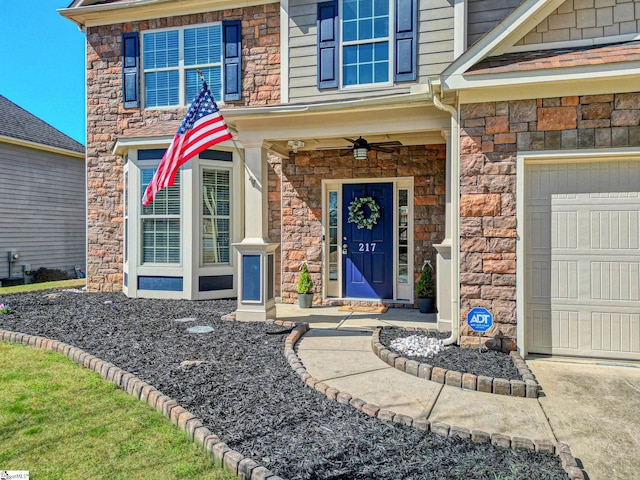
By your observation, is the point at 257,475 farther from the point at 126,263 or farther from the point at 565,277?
the point at 126,263

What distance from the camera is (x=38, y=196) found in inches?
520

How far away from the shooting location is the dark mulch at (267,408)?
8.20ft

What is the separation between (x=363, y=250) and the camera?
25.8ft

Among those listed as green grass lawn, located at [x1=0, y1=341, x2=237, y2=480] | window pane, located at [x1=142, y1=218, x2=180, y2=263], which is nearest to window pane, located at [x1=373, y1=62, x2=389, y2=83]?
window pane, located at [x1=142, y1=218, x2=180, y2=263]

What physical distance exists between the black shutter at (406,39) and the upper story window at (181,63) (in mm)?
2944

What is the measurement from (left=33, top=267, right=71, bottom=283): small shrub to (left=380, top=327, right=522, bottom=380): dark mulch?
12.2 metres

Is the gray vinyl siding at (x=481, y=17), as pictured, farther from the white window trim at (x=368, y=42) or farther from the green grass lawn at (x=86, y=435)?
the green grass lawn at (x=86, y=435)

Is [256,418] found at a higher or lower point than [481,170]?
lower

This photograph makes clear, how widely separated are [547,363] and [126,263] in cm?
743

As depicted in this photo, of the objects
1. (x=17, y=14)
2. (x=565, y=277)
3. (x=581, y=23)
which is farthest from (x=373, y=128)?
(x=17, y=14)

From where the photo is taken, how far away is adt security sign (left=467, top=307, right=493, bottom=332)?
4384mm

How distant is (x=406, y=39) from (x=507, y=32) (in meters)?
2.70

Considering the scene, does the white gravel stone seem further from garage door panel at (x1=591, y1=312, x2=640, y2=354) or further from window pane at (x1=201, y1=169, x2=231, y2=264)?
window pane at (x1=201, y1=169, x2=231, y2=264)

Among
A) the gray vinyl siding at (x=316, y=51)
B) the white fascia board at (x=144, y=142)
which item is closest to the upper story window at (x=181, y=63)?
the white fascia board at (x=144, y=142)
